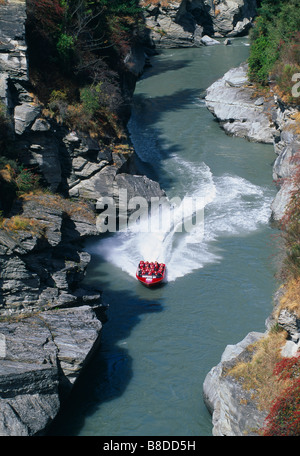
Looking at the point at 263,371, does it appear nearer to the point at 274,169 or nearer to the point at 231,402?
the point at 231,402

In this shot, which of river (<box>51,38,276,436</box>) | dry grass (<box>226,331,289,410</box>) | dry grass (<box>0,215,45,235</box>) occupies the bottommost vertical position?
river (<box>51,38,276,436</box>)

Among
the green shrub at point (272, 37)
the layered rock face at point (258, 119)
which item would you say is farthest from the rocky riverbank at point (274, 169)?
the green shrub at point (272, 37)

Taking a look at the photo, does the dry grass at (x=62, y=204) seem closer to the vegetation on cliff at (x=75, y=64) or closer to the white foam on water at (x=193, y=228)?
the white foam on water at (x=193, y=228)

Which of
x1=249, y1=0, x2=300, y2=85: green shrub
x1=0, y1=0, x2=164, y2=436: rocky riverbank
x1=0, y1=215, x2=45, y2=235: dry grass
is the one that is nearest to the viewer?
x1=0, y1=0, x2=164, y2=436: rocky riverbank

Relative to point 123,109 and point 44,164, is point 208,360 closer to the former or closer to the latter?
point 44,164

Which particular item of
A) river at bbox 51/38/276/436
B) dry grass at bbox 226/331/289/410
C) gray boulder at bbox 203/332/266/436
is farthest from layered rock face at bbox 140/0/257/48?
dry grass at bbox 226/331/289/410

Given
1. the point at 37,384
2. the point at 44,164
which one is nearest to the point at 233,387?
the point at 37,384

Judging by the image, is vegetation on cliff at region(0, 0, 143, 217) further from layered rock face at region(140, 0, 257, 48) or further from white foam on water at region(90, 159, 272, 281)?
layered rock face at region(140, 0, 257, 48)
